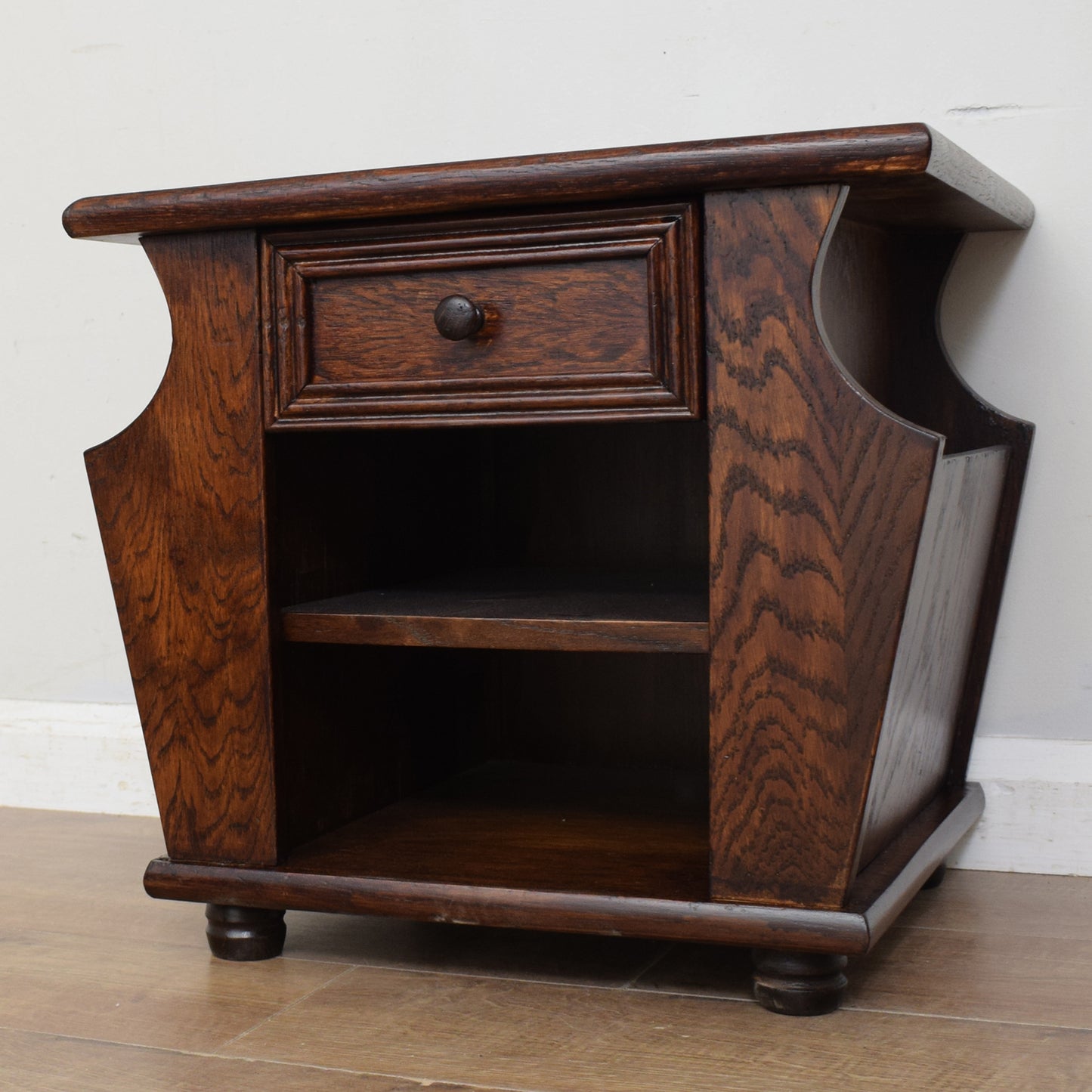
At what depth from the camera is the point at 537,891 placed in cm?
106

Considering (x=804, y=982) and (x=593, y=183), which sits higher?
(x=593, y=183)

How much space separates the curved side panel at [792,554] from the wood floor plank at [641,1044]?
96 millimetres

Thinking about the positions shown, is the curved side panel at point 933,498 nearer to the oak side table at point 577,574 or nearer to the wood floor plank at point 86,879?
the oak side table at point 577,574

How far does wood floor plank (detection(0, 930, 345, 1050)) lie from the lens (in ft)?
3.37

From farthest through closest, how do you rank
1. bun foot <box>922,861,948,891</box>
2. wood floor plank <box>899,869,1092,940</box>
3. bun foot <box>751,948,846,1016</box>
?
bun foot <box>922,861,948,891</box> < wood floor plank <box>899,869,1092,940</box> < bun foot <box>751,948,846,1016</box>

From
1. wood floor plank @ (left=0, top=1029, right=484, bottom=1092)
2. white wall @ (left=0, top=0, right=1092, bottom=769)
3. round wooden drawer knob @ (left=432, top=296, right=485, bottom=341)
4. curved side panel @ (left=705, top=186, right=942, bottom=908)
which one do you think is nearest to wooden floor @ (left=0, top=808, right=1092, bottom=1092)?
wood floor plank @ (left=0, top=1029, right=484, bottom=1092)

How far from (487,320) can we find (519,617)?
223 mm

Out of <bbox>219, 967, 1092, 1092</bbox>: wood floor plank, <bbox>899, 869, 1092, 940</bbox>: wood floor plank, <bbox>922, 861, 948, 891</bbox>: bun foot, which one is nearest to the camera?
<bbox>219, 967, 1092, 1092</bbox>: wood floor plank

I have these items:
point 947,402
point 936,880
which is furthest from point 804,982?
point 947,402

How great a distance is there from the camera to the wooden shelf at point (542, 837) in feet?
3.57

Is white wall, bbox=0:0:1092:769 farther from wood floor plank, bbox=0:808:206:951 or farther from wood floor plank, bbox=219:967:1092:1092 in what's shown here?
wood floor plank, bbox=219:967:1092:1092

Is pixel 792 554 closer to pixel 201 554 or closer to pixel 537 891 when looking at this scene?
pixel 537 891

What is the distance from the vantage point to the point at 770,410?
97 cm

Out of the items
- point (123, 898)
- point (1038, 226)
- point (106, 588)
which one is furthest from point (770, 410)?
point (106, 588)
